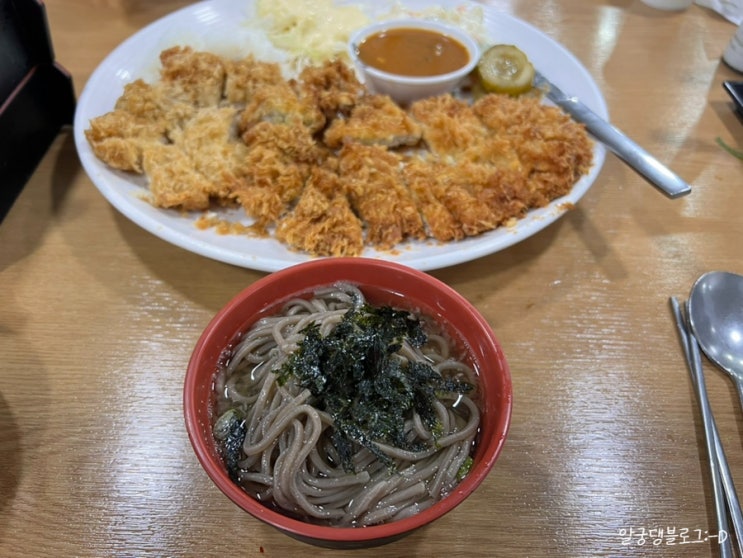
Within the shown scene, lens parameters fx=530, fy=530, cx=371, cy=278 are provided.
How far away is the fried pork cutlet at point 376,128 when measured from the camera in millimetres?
1988

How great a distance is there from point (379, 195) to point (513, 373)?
0.72m

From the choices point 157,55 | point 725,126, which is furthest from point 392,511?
point 725,126

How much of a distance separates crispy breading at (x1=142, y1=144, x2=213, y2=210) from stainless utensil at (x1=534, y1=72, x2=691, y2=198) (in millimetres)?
1408

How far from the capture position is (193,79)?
212cm

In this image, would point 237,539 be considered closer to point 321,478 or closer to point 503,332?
point 321,478

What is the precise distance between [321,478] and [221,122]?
4.74ft

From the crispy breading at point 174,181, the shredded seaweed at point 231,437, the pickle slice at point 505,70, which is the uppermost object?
the pickle slice at point 505,70

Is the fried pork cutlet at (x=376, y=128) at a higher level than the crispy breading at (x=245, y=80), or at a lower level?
lower

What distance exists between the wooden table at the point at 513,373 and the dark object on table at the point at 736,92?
1.06ft

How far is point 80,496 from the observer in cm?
124

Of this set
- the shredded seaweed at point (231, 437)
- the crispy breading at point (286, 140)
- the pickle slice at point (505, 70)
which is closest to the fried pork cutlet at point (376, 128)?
the crispy breading at point (286, 140)

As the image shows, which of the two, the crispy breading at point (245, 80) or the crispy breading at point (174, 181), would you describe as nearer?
the crispy breading at point (174, 181)

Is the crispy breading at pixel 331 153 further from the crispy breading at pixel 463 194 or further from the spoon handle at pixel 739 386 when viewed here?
the spoon handle at pixel 739 386

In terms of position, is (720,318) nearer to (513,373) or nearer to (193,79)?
(513,373)
